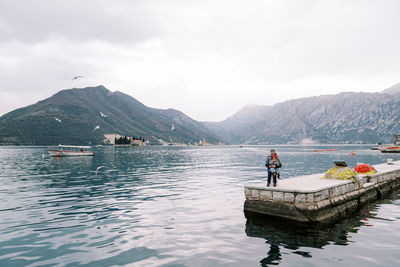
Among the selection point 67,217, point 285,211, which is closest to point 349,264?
point 285,211

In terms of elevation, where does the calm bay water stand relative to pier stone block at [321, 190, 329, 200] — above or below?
below

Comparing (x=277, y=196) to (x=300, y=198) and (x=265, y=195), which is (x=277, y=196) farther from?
(x=300, y=198)

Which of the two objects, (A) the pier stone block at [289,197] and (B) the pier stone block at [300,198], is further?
(A) the pier stone block at [289,197]

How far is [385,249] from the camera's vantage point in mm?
10250

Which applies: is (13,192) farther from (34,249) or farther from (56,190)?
(34,249)

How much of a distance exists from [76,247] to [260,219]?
367 inches

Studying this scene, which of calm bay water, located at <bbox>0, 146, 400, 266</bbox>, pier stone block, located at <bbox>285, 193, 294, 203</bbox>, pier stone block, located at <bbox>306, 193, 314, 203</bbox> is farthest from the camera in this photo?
pier stone block, located at <bbox>285, 193, 294, 203</bbox>

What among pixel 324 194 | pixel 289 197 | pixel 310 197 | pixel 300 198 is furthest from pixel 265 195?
pixel 324 194

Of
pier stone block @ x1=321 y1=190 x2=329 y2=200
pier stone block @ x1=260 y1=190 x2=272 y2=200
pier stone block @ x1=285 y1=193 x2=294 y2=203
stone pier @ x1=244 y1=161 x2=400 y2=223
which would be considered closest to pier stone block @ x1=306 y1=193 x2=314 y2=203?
stone pier @ x1=244 y1=161 x2=400 y2=223

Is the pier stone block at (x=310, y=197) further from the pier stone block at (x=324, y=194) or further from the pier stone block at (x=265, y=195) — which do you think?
the pier stone block at (x=265, y=195)

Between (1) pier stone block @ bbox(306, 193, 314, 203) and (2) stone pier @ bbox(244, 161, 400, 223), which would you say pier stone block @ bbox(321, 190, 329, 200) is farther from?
(1) pier stone block @ bbox(306, 193, 314, 203)

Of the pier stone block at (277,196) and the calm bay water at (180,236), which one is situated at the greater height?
the pier stone block at (277,196)

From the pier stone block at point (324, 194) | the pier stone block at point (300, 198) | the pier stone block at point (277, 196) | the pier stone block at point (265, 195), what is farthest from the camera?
the pier stone block at point (265, 195)

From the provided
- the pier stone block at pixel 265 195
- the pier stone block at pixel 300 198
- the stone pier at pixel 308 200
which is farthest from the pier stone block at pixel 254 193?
the pier stone block at pixel 300 198
